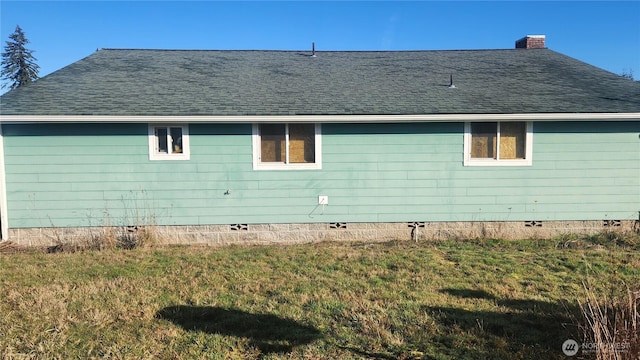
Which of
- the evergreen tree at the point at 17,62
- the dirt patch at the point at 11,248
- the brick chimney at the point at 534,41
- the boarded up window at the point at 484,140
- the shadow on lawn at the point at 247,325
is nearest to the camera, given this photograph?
the shadow on lawn at the point at 247,325

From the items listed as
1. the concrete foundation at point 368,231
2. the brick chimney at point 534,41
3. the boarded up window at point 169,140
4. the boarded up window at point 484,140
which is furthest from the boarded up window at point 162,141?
the brick chimney at point 534,41

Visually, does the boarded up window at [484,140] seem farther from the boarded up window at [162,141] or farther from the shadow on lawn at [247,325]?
the boarded up window at [162,141]

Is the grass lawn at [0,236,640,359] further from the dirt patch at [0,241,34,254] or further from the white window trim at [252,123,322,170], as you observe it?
the white window trim at [252,123,322,170]

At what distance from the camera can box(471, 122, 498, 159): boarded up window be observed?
776 cm

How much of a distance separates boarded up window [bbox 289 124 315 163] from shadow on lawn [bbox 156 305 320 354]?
417 cm

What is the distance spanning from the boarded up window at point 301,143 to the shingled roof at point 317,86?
1.36 ft

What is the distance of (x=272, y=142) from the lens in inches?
305

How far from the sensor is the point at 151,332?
3.62m

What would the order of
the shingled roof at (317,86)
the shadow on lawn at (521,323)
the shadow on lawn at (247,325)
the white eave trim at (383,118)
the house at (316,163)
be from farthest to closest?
1. the shingled roof at (317,86)
2. the house at (316,163)
3. the white eave trim at (383,118)
4. the shadow on lawn at (247,325)
5. the shadow on lawn at (521,323)

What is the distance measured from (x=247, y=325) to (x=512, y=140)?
22.4ft

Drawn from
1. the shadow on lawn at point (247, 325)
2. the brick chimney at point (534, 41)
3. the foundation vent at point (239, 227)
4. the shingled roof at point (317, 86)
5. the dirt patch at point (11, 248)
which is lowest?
the shadow on lawn at point (247, 325)

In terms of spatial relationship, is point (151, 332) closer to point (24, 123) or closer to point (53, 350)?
point (53, 350)

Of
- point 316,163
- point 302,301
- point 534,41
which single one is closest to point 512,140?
point 316,163

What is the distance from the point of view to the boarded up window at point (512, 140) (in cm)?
777
